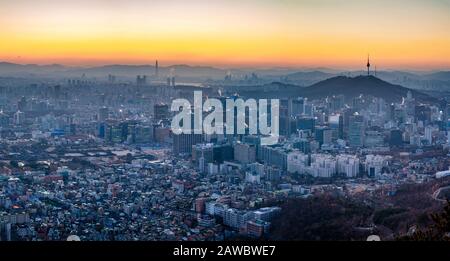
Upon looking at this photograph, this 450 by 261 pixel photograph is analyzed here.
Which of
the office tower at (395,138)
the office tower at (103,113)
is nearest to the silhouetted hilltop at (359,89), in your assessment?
the office tower at (395,138)

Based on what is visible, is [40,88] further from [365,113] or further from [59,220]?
[365,113]

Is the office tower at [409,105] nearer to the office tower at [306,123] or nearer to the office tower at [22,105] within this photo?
the office tower at [306,123]

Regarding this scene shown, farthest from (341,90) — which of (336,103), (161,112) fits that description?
(161,112)

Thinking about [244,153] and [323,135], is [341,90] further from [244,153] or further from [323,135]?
[244,153]

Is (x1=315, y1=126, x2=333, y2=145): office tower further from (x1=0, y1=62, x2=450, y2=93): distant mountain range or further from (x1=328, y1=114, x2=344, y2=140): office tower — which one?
(x1=0, y1=62, x2=450, y2=93): distant mountain range

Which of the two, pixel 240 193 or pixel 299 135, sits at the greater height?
pixel 299 135
